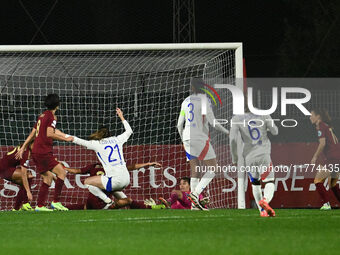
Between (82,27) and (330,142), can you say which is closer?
(330,142)

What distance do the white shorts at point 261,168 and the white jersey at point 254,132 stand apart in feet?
0.32

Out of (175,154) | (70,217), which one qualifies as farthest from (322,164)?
(70,217)

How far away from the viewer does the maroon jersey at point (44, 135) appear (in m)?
13.0

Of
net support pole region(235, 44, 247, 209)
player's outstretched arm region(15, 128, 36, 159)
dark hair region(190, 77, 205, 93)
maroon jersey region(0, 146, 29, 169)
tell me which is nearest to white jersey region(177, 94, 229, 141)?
dark hair region(190, 77, 205, 93)

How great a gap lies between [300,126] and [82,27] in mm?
22871

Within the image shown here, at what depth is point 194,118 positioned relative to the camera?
530 inches

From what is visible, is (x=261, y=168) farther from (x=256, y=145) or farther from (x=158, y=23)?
(x=158, y=23)

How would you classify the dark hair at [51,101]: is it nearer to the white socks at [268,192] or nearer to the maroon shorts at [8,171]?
the maroon shorts at [8,171]

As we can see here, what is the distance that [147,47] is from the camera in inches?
563

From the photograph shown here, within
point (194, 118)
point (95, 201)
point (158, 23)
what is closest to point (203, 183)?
point (194, 118)

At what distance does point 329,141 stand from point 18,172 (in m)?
5.02

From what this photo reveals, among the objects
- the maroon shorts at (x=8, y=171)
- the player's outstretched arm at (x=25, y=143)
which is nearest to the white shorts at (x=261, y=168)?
the player's outstretched arm at (x=25, y=143)

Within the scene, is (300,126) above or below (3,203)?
above

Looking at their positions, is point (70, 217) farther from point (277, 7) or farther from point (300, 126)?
point (277, 7)
